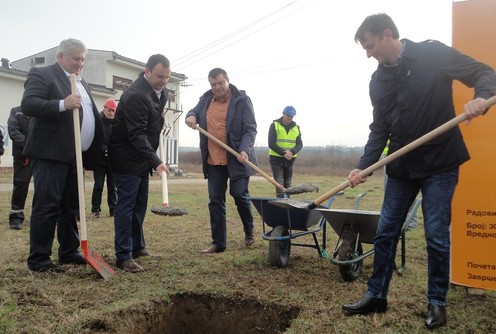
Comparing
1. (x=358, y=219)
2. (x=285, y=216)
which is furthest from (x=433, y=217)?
(x=285, y=216)

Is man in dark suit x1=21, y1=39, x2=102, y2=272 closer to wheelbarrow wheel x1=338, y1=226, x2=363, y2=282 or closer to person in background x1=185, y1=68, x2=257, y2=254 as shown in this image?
person in background x1=185, y1=68, x2=257, y2=254

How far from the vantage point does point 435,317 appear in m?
2.74

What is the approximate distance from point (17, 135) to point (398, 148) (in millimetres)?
5479

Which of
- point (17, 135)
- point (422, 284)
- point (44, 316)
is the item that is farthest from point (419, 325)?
point (17, 135)

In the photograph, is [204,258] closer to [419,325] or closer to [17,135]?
[419,325]

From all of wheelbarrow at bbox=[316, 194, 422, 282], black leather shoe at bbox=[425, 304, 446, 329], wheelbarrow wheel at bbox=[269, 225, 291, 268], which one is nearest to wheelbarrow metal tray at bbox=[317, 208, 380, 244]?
wheelbarrow at bbox=[316, 194, 422, 282]

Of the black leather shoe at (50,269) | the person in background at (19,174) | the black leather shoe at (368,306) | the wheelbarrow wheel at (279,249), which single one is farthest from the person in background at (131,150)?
the person in background at (19,174)

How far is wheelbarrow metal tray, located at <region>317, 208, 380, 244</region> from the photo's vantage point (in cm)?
364

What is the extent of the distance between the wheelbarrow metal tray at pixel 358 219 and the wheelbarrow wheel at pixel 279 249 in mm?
558

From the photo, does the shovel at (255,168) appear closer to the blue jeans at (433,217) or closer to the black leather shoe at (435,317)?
the blue jeans at (433,217)

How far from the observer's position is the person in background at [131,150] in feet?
13.2

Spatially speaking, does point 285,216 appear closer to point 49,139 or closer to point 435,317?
point 435,317

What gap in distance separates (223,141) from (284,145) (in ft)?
10.2

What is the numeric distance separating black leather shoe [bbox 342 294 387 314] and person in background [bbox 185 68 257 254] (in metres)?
2.15
